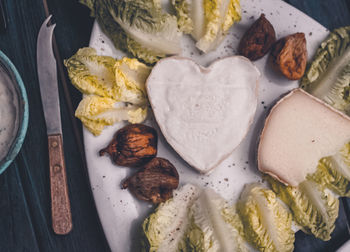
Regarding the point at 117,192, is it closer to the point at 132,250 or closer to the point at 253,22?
the point at 132,250

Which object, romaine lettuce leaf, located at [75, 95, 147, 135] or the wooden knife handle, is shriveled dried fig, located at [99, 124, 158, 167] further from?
the wooden knife handle

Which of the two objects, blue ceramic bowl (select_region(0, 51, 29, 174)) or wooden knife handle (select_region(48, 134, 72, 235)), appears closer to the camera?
blue ceramic bowl (select_region(0, 51, 29, 174))

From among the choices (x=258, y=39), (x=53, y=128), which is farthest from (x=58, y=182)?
(x=258, y=39)

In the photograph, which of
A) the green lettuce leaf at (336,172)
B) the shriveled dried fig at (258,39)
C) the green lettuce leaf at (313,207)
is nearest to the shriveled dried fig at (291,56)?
the shriveled dried fig at (258,39)

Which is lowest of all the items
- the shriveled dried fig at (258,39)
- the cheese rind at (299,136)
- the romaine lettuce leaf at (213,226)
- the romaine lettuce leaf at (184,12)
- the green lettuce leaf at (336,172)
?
the romaine lettuce leaf at (213,226)

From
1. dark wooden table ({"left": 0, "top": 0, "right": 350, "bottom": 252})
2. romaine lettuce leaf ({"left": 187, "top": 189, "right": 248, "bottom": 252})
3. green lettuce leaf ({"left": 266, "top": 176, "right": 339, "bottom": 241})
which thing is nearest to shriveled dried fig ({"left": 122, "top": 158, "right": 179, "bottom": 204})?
romaine lettuce leaf ({"left": 187, "top": 189, "right": 248, "bottom": 252})

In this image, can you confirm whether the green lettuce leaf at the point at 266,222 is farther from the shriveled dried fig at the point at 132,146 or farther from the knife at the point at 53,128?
the knife at the point at 53,128
